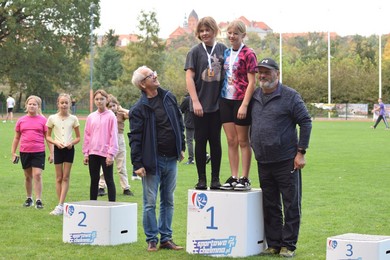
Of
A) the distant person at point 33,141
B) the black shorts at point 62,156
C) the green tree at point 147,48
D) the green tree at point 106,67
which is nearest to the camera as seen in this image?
the black shorts at point 62,156

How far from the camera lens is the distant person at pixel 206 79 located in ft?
31.1

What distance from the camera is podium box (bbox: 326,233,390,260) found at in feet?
26.7

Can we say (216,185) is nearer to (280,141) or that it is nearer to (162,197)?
(162,197)

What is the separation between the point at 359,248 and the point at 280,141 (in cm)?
162

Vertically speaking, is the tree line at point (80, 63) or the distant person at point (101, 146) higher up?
the tree line at point (80, 63)

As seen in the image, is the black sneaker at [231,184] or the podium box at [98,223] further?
the podium box at [98,223]

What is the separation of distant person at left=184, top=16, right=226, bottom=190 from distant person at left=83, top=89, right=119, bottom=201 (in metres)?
2.87

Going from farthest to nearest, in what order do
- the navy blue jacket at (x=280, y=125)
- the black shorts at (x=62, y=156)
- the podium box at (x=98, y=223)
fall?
the black shorts at (x=62, y=156) < the podium box at (x=98, y=223) < the navy blue jacket at (x=280, y=125)

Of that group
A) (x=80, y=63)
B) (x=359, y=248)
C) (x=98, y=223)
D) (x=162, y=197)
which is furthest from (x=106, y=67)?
(x=359, y=248)

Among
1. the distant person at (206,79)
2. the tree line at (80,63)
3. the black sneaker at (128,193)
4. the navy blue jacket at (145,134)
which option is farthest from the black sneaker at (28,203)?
the tree line at (80,63)

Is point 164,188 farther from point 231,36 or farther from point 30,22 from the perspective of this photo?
point 30,22

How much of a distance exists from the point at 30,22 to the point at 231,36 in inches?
2623

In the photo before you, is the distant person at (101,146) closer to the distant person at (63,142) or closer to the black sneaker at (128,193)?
the distant person at (63,142)

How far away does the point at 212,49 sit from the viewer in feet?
31.5
